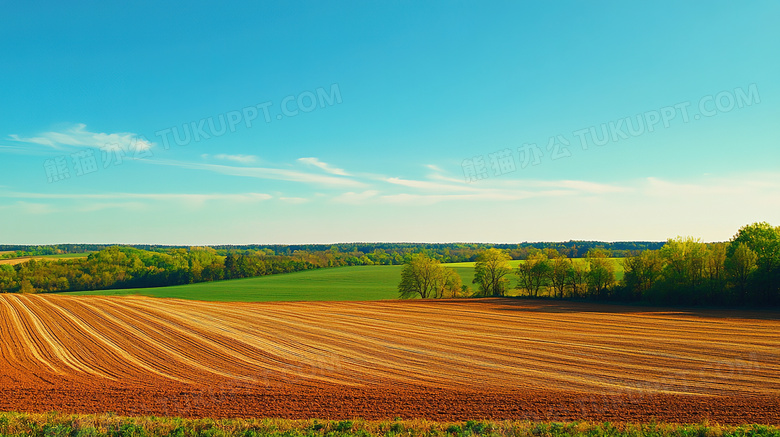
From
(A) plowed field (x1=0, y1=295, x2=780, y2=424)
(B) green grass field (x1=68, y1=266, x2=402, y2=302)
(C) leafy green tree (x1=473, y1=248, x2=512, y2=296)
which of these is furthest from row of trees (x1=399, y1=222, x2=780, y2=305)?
(B) green grass field (x1=68, y1=266, x2=402, y2=302)

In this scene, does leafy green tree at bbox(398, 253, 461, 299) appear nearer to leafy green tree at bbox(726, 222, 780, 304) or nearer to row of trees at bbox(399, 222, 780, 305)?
row of trees at bbox(399, 222, 780, 305)

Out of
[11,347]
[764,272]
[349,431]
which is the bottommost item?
[11,347]

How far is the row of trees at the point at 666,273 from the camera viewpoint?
4322cm

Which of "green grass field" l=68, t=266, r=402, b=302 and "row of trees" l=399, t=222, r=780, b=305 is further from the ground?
"row of trees" l=399, t=222, r=780, b=305

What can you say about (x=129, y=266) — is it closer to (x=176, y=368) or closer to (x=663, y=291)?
(x=176, y=368)

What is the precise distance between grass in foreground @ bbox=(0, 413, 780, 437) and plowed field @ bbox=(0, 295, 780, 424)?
1.74 meters

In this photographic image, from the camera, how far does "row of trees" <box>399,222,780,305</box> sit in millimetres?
43219

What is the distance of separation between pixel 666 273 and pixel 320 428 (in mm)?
51005

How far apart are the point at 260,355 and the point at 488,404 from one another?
1459 centimetres

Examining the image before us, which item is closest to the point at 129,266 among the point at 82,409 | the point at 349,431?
the point at 82,409

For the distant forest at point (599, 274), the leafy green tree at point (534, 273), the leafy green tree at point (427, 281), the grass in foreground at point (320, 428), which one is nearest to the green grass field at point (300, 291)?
the leafy green tree at point (427, 281)

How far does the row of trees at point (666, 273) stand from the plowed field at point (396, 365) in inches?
247

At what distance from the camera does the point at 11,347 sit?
25.5m

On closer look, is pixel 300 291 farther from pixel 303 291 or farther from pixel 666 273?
pixel 666 273
